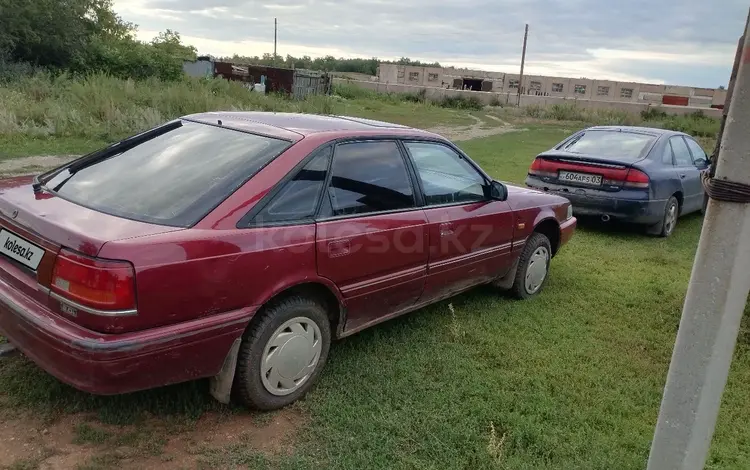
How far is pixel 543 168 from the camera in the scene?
819cm

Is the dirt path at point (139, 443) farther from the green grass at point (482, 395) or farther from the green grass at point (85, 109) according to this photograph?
the green grass at point (85, 109)

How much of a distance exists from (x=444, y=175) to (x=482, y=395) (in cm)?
165

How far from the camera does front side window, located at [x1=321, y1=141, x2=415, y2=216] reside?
3498 mm

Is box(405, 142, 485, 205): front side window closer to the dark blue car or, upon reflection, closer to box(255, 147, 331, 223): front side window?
box(255, 147, 331, 223): front side window

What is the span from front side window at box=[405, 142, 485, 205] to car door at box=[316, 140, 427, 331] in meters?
0.17

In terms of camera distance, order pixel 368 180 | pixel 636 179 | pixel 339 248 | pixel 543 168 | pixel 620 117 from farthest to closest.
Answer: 1. pixel 620 117
2. pixel 543 168
3. pixel 636 179
4. pixel 368 180
5. pixel 339 248

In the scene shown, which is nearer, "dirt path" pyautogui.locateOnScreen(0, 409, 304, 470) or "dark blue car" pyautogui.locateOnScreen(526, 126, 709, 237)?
"dirt path" pyautogui.locateOnScreen(0, 409, 304, 470)

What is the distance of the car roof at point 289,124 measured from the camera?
354 cm

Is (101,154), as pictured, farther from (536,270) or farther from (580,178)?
(580,178)

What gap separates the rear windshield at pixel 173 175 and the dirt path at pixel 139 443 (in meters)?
1.10

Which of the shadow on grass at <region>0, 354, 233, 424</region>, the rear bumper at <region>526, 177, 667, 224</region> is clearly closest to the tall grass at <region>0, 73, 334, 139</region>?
the rear bumper at <region>526, 177, 667, 224</region>

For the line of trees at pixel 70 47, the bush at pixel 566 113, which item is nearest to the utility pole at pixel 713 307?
the line of trees at pixel 70 47

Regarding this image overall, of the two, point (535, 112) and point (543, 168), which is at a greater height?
point (535, 112)

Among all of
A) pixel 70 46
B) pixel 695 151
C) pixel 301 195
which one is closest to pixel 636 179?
pixel 695 151
